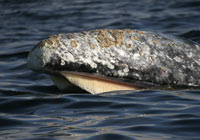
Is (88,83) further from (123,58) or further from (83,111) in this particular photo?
(83,111)

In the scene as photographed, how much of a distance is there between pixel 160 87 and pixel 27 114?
1.87 meters

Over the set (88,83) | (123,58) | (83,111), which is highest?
(123,58)

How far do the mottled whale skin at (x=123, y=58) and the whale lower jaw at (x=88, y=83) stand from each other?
6 centimetres

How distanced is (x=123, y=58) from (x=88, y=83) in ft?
1.71

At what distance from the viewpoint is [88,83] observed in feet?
19.8

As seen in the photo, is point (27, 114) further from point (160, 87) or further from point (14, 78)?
point (14, 78)

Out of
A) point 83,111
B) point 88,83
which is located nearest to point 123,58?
point 88,83

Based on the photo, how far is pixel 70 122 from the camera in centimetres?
464

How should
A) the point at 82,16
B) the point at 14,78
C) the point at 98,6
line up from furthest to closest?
the point at 98,6 < the point at 82,16 < the point at 14,78

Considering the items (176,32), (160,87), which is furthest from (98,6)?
(160,87)

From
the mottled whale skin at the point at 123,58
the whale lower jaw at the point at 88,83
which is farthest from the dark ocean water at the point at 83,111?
the mottled whale skin at the point at 123,58

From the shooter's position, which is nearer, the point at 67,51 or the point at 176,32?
the point at 67,51

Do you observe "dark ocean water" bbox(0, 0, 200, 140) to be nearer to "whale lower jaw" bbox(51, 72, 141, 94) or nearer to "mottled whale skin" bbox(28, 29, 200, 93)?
"whale lower jaw" bbox(51, 72, 141, 94)

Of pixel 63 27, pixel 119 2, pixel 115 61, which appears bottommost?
pixel 115 61
